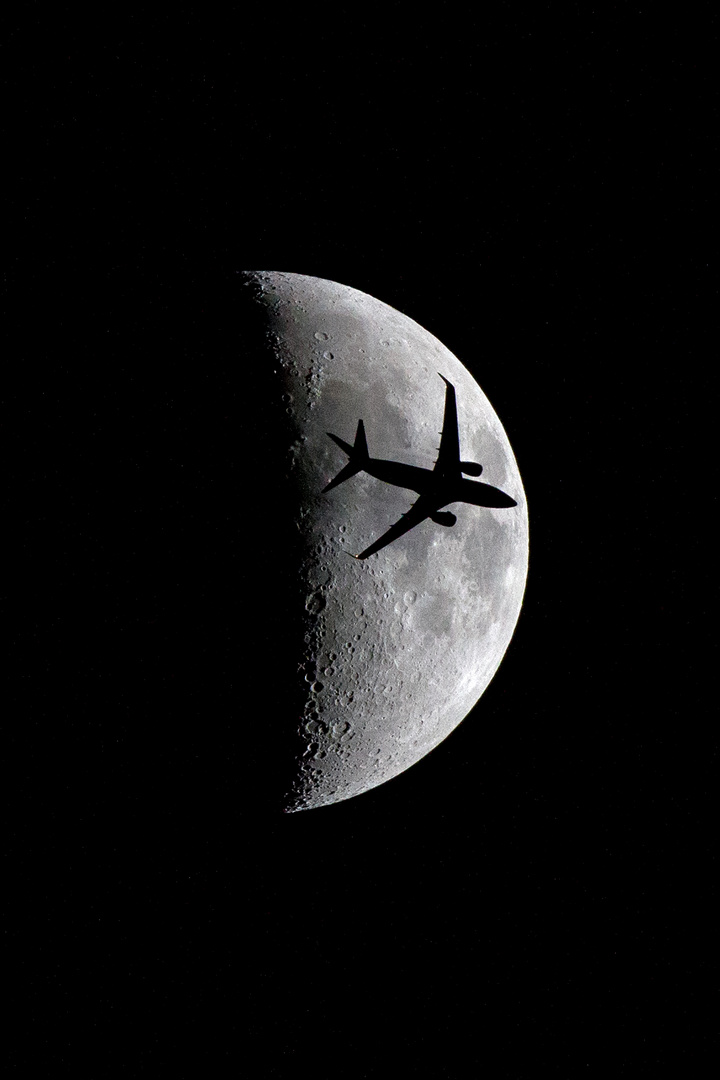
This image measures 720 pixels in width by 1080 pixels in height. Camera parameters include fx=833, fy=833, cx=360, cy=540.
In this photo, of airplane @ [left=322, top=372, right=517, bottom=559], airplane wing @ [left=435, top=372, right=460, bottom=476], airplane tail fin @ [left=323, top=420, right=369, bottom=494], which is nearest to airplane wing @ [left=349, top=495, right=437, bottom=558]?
airplane @ [left=322, top=372, right=517, bottom=559]

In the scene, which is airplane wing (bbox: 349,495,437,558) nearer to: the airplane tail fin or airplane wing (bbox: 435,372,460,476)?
airplane wing (bbox: 435,372,460,476)

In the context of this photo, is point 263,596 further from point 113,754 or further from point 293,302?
point 293,302

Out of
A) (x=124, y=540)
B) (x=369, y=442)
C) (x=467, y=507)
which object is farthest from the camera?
(x=467, y=507)

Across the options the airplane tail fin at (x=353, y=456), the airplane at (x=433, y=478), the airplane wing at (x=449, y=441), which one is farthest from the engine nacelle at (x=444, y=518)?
the airplane tail fin at (x=353, y=456)

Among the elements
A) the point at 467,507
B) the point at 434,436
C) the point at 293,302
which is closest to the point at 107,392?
the point at 293,302

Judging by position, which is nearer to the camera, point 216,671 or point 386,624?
point 216,671

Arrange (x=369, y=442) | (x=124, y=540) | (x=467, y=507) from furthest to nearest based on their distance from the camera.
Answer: (x=467, y=507), (x=369, y=442), (x=124, y=540)
